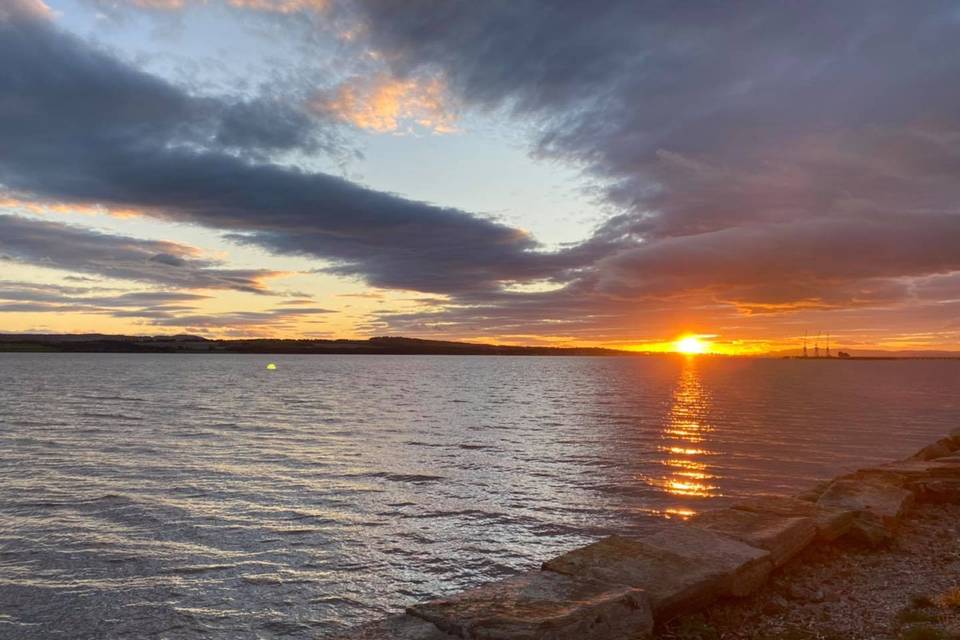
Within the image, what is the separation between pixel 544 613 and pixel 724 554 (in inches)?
206

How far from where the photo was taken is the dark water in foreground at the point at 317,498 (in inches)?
535

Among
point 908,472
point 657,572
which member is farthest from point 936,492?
point 657,572

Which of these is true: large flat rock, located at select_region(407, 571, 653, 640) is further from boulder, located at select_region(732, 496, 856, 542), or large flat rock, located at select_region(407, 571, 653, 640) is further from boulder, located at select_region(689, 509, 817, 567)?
boulder, located at select_region(732, 496, 856, 542)

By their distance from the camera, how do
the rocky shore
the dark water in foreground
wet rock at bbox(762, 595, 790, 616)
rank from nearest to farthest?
1. the rocky shore
2. wet rock at bbox(762, 595, 790, 616)
3. the dark water in foreground

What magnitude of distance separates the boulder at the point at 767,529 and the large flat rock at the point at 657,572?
2.17m

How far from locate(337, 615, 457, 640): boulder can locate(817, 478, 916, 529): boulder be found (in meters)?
12.5

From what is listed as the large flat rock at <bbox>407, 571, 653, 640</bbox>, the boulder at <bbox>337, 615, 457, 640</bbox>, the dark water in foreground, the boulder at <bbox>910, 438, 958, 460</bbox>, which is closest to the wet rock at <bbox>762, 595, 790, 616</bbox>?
the large flat rock at <bbox>407, 571, 653, 640</bbox>

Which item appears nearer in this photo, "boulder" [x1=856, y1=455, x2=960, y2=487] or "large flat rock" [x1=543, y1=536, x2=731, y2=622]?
"large flat rock" [x1=543, y1=536, x2=731, y2=622]

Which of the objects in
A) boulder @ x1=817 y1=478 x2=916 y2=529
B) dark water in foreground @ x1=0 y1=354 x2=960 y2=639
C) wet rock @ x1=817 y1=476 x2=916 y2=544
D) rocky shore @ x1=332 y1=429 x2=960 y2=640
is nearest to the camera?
rocky shore @ x1=332 y1=429 x2=960 y2=640

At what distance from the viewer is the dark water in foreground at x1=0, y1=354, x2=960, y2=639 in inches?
535

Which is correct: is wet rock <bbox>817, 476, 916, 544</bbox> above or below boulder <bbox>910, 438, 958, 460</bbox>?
above

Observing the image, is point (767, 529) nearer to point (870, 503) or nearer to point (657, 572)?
point (657, 572)

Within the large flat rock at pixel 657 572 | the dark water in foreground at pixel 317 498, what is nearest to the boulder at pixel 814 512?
the dark water in foreground at pixel 317 498

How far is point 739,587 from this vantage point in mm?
12016
